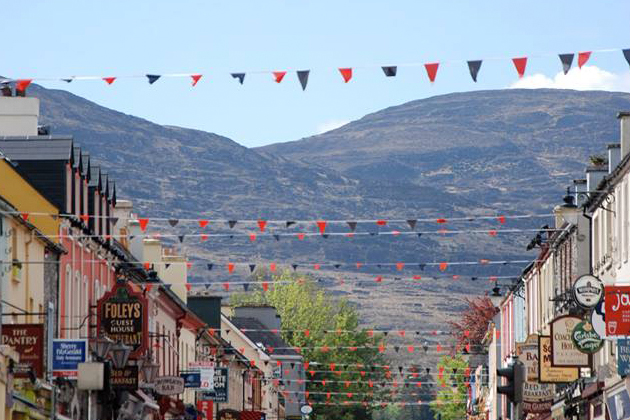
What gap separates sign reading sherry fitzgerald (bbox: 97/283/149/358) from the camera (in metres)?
48.0

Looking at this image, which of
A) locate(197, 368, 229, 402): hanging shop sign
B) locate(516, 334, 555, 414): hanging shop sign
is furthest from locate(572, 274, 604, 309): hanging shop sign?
locate(197, 368, 229, 402): hanging shop sign

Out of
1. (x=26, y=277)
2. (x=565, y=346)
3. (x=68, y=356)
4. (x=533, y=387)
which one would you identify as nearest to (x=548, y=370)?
(x=565, y=346)

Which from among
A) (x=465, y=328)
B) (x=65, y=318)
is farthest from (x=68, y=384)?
(x=465, y=328)

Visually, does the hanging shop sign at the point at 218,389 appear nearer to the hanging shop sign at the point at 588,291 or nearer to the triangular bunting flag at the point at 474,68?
the hanging shop sign at the point at 588,291

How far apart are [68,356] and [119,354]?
28.5ft

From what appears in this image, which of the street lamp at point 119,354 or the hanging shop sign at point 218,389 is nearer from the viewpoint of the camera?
the street lamp at point 119,354

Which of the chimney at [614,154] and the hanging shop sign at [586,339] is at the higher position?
the chimney at [614,154]

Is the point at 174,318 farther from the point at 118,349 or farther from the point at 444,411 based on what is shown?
the point at 444,411

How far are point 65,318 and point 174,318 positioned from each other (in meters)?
26.9

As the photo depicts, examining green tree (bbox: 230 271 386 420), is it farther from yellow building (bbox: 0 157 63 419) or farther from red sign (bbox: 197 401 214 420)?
yellow building (bbox: 0 157 63 419)

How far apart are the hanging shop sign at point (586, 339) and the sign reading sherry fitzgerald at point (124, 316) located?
12.8 m

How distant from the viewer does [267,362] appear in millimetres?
113188

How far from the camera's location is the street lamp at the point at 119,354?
4697 centimetres

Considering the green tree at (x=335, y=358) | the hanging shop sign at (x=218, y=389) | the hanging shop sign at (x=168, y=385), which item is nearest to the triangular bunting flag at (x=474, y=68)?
the hanging shop sign at (x=168, y=385)
